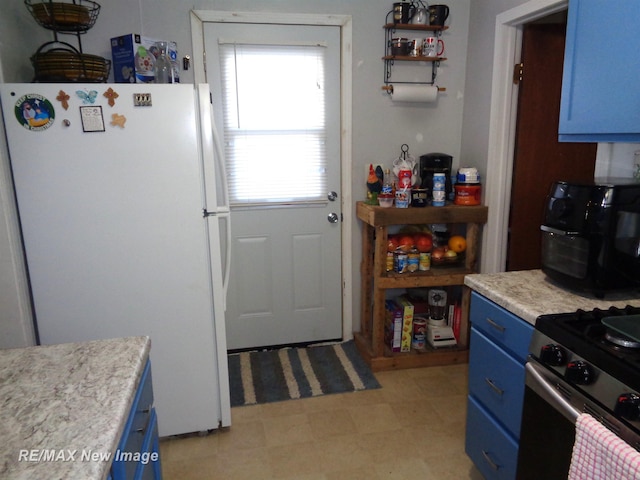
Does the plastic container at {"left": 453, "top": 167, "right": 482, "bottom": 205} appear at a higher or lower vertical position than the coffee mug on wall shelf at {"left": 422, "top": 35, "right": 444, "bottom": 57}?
lower

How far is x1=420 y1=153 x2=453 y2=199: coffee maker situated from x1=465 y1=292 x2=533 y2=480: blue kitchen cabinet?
1219 millimetres

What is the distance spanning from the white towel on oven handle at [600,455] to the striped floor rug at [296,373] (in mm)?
1613

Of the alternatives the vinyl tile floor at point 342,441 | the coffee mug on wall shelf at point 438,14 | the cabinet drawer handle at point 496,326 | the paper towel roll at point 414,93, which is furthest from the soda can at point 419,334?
the coffee mug on wall shelf at point 438,14

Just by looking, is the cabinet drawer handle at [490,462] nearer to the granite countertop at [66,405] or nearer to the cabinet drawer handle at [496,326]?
the cabinet drawer handle at [496,326]

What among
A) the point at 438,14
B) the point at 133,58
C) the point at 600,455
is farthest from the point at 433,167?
the point at 600,455

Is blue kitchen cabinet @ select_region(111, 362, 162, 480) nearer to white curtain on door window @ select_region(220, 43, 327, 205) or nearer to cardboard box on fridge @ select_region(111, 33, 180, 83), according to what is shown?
cardboard box on fridge @ select_region(111, 33, 180, 83)

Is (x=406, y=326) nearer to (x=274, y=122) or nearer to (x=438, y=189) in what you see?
(x=438, y=189)

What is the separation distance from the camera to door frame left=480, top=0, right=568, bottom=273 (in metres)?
2.52

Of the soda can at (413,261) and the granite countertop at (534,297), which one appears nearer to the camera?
the granite countertop at (534,297)

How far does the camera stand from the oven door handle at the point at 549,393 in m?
1.23

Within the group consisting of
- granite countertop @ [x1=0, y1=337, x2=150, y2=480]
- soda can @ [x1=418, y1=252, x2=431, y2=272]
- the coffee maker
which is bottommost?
soda can @ [x1=418, y1=252, x2=431, y2=272]

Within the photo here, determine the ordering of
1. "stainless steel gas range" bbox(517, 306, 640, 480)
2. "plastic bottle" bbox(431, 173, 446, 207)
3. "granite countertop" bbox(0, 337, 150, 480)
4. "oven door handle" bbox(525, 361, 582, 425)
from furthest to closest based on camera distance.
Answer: "plastic bottle" bbox(431, 173, 446, 207) < "oven door handle" bbox(525, 361, 582, 425) < "stainless steel gas range" bbox(517, 306, 640, 480) < "granite countertop" bbox(0, 337, 150, 480)

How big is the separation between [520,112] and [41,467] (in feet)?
8.68

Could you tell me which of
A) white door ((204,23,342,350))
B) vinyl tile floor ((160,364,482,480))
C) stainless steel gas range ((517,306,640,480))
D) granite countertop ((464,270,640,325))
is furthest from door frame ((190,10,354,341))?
stainless steel gas range ((517,306,640,480))
